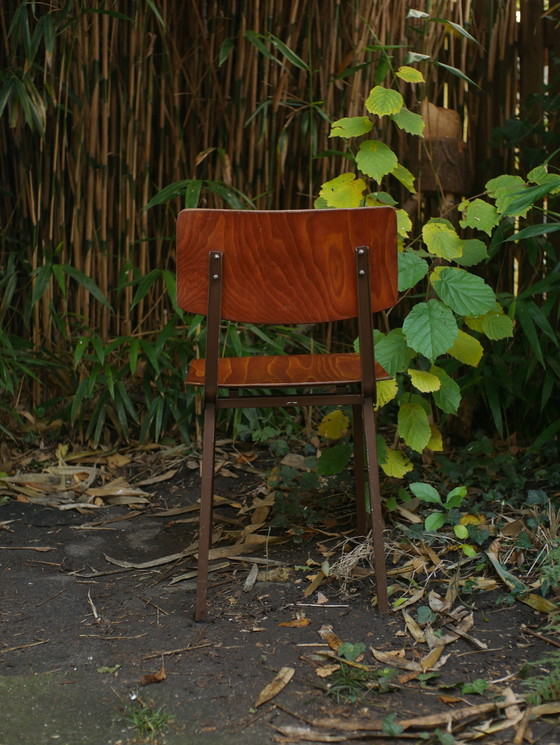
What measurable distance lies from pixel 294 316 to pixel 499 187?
77cm

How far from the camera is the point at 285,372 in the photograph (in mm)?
2080

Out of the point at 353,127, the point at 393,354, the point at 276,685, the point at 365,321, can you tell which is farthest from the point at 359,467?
the point at 353,127

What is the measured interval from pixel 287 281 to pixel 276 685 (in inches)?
32.3

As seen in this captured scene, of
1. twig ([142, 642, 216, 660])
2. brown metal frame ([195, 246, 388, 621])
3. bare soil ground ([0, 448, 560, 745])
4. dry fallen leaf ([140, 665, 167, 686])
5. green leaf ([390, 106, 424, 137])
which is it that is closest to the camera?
bare soil ground ([0, 448, 560, 745])

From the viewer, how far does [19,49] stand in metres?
3.26

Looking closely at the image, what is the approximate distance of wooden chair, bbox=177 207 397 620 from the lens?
184 centimetres

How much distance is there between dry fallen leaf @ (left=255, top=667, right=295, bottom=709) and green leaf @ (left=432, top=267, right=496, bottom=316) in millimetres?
916

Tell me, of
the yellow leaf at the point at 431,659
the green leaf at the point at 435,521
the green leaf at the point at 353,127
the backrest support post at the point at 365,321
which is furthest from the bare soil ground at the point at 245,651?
the green leaf at the point at 353,127

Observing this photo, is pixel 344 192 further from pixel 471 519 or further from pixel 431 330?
pixel 471 519

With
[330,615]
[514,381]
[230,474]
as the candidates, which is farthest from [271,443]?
[330,615]

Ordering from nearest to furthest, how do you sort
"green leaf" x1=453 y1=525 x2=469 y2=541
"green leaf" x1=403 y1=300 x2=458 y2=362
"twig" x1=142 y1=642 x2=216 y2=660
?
"twig" x1=142 y1=642 x2=216 y2=660 < "green leaf" x1=403 y1=300 x2=458 y2=362 < "green leaf" x1=453 y1=525 x2=469 y2=541

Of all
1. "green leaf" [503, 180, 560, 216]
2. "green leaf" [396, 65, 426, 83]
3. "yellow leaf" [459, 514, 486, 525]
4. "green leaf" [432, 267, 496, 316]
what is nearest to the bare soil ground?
"yellow leaf" [459, 514, 486, 525]

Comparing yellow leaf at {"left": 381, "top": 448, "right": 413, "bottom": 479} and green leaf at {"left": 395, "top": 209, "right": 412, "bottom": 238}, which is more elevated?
green leaf at {"left": 395, "top": 209, "right": 412, "bottom": 238}

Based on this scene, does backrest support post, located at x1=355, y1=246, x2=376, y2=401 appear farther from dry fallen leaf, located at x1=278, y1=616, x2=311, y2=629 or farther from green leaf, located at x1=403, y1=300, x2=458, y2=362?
dry fallen leaf, located at x1=278, y1=616, x2=311, y2=629
